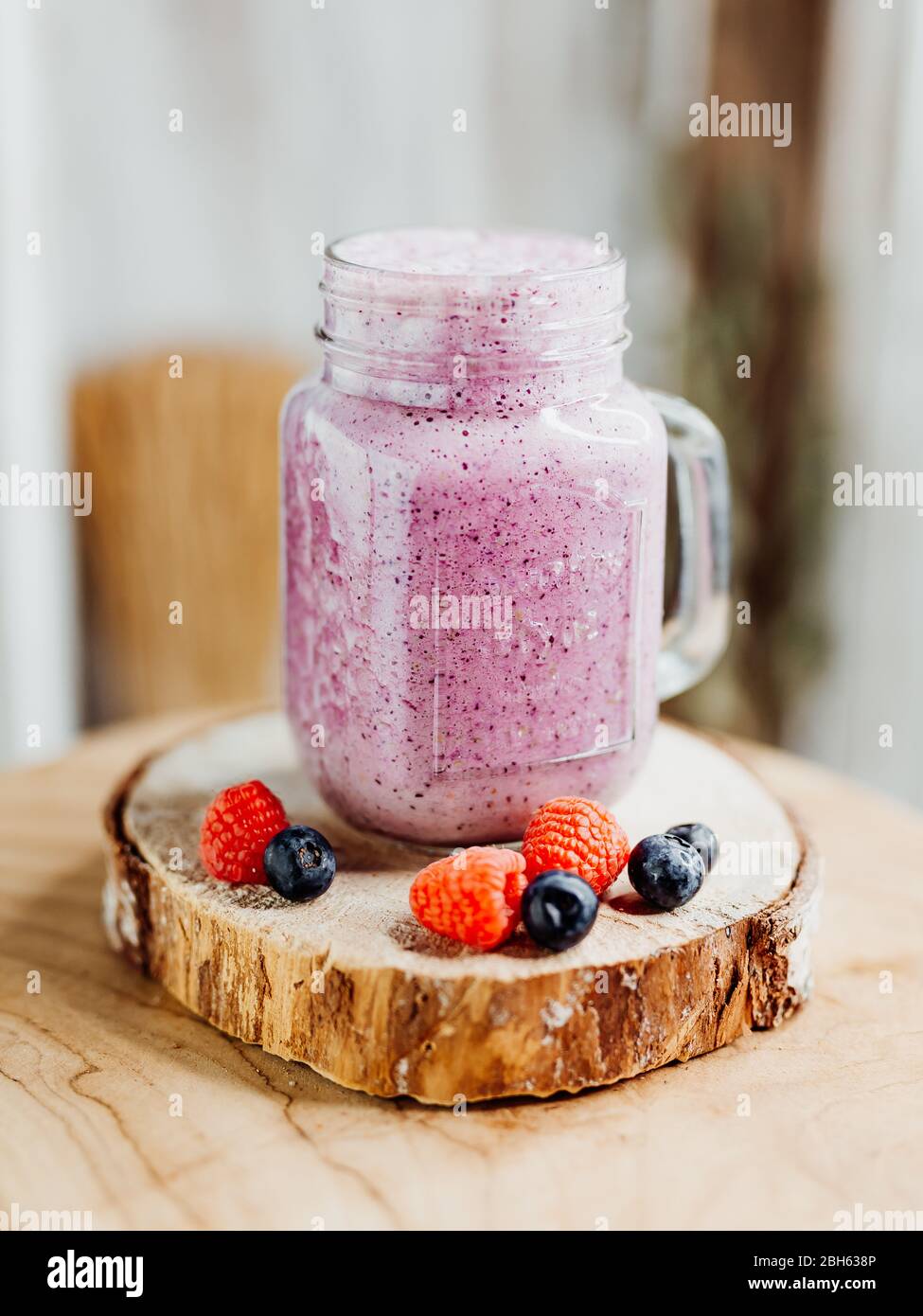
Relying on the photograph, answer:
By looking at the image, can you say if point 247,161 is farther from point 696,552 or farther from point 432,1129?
point 432,1129

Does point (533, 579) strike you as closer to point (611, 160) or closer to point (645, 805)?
point (645, 805)

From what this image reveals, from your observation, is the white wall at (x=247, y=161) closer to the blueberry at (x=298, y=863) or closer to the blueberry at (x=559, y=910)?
the blueberry at (x=298, y=863)

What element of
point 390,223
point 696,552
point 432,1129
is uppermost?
point 390,223

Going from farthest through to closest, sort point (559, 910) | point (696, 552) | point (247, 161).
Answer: point (247, 161), point (696, 552), point (559, 910)

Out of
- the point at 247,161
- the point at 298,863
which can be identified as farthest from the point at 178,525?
the point at 298,863

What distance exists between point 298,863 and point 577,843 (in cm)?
21

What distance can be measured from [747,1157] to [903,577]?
135 cm

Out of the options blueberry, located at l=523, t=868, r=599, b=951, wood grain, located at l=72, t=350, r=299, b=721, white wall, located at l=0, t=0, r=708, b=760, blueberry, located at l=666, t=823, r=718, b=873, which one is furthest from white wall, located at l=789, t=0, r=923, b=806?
blueberry, located at l=523, t=868, r=599, b=951

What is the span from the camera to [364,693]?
43.0 inches

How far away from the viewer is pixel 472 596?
3.41ft

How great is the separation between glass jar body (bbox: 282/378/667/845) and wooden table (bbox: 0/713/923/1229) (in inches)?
9.4

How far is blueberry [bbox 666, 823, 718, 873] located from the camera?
3.59ft

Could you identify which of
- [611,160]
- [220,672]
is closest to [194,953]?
[220,672]

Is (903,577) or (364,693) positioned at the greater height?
(364,693)
